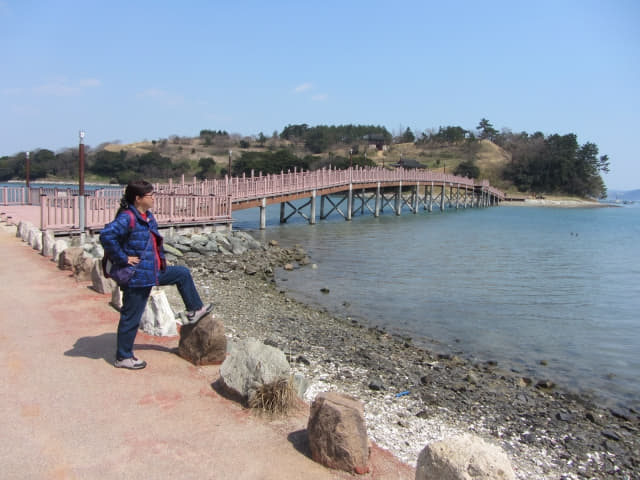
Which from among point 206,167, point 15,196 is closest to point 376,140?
point 206,167

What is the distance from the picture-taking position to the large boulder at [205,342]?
5891 millimetres

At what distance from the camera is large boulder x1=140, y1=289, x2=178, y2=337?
686 cm

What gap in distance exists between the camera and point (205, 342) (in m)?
5.90

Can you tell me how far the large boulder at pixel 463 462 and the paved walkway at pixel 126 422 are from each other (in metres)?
0.84

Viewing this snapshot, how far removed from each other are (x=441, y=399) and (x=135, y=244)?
461 centimetres

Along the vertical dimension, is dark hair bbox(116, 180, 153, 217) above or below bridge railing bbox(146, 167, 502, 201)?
below

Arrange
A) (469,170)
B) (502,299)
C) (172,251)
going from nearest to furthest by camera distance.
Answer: (502,299)
(172,251)
(469,170)

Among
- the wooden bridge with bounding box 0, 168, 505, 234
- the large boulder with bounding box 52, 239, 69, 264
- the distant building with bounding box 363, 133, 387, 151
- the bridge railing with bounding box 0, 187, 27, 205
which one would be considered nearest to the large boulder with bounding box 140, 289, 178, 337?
the large boulder with bounding box 52, 239, 69, 264

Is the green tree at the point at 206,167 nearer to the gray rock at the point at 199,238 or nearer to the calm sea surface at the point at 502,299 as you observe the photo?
the calm sea surface at the point at 502,299

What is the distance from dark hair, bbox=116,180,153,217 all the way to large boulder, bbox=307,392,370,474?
9.00 feet

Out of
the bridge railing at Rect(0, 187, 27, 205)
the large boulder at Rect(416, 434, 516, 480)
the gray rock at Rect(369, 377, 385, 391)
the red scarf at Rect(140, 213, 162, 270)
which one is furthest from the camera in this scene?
the bridge railing at Rect(0, 187, 27, 205)

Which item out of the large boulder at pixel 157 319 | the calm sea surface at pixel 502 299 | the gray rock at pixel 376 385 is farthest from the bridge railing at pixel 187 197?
the gray rock at pixel 376 385

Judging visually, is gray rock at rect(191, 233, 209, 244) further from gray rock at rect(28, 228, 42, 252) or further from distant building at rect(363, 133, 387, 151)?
distant building at rect(363, 133, 387, 151)

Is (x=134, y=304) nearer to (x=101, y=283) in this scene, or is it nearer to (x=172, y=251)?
(x=101, y=283)
